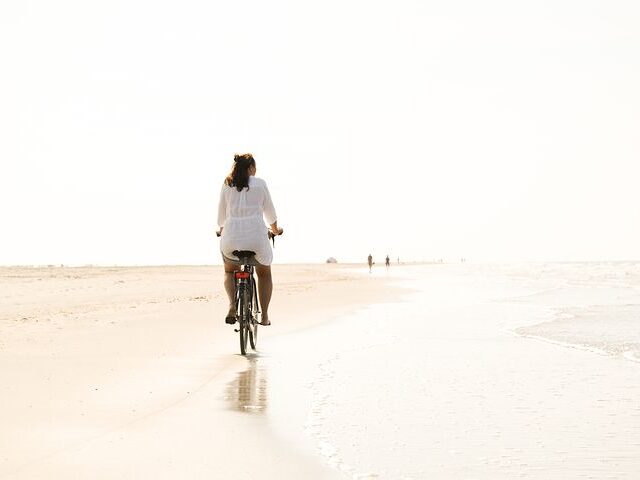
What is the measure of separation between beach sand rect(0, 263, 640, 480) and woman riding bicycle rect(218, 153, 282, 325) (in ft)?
4.38

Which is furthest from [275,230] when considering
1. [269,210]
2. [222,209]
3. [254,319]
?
[254,319]

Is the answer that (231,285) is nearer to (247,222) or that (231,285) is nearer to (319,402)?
(247,222)

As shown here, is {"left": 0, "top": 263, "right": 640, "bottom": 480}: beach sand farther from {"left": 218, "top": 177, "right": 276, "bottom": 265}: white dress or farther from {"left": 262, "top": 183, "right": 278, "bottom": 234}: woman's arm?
{"left": 262, "top": 183, "right": 278, "bottom": 234}: woman's arm

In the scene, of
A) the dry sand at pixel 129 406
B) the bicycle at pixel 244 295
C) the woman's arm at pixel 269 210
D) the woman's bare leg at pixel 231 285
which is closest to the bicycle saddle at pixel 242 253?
the bicycle at pixel 244 295

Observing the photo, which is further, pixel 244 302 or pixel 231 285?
pixel 231 285

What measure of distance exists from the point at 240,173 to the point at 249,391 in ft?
11.8

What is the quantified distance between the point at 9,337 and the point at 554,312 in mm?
11756

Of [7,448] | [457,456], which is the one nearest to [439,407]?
[457,456]

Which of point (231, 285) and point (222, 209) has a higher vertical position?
point (222, 209)

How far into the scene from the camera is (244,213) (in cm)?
959

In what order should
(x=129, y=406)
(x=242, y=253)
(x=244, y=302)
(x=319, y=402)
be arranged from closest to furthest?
(x=129, y=406), (x=319, y=402), (x=242, y=253), (x=244, y=302)

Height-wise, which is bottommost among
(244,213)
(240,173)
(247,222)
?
(247,222)

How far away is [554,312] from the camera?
55.3ft

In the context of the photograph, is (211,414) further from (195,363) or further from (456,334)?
(456,334)
